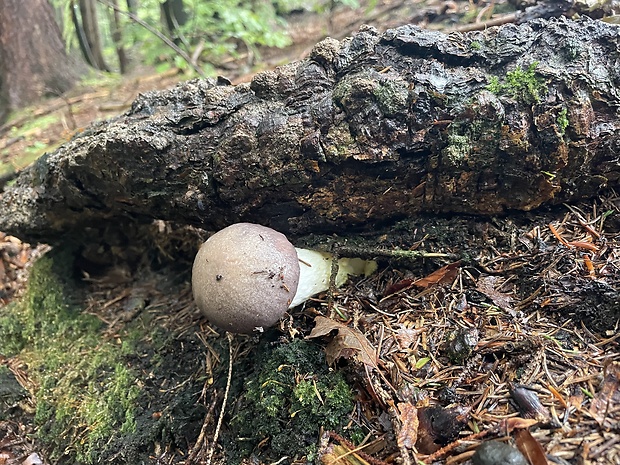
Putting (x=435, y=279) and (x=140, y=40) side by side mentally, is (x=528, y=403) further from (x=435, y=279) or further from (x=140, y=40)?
(x=140, y=40)

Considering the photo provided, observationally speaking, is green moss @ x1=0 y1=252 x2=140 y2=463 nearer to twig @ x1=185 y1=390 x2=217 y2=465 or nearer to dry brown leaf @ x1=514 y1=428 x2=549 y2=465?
twig @ x1=185 y1=390 x2=217 y2=465

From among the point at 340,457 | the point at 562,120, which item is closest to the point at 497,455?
the point at 340,457

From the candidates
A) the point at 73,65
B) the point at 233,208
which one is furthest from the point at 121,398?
the point at 73,65

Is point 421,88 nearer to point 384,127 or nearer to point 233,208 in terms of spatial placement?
point 384,127

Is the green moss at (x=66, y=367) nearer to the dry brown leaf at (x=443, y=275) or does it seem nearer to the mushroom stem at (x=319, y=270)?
the mushroom stem at (x=319, y=270)

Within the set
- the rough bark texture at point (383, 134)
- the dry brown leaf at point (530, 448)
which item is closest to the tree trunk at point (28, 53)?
the rough bark texture at point (383, 134)

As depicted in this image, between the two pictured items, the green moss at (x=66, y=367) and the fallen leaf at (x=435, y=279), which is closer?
the fallen leaf at (x=435, y=279)
